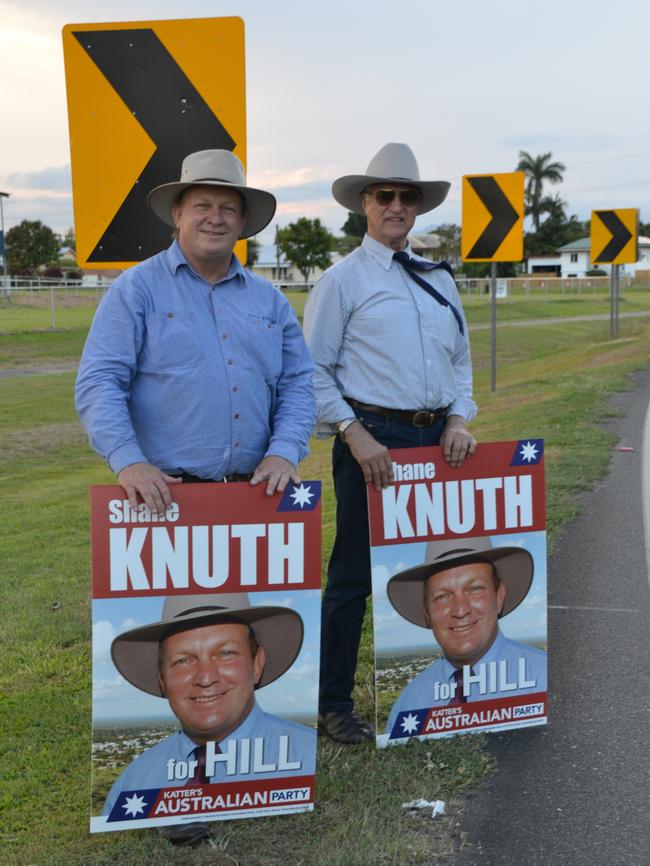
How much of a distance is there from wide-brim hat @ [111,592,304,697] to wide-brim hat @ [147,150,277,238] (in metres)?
1.30

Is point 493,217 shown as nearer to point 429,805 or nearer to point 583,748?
point 583,748

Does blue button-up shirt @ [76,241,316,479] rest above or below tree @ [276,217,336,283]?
below

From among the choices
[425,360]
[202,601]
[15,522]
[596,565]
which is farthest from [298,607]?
[15,522]

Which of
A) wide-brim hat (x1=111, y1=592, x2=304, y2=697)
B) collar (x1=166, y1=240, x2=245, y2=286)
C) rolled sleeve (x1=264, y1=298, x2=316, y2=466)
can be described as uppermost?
collar (x1=166, y1=240, x2=245, y2=286)

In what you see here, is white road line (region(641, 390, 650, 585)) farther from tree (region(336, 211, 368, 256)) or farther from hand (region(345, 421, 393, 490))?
tree (region(336, 211, 368, 256))

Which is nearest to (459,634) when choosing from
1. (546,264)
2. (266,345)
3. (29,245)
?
(266,345)

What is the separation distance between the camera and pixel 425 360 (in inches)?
162

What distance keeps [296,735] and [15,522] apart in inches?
223

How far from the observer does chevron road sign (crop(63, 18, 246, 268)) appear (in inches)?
151

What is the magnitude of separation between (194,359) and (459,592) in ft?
4.71

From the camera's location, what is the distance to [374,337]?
4086 mm

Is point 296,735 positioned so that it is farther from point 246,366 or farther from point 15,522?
point 15,522

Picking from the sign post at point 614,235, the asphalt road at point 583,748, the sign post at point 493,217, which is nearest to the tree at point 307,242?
the sign post at point 614,235

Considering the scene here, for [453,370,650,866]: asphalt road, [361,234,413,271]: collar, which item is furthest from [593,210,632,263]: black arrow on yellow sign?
[361,234,413,271]: collar
